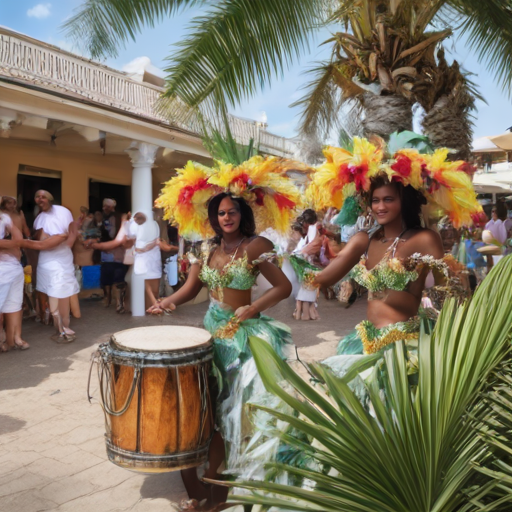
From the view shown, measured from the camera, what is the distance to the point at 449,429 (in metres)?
1.45

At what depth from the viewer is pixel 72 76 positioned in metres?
9.38

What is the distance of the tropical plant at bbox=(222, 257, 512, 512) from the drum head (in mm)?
1450

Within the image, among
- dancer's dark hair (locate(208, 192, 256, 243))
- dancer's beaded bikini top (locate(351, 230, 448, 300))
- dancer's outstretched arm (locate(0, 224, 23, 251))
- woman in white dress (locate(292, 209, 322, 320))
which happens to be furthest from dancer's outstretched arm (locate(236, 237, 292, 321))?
woman in white dress (locate(292, 209, 322, 320))

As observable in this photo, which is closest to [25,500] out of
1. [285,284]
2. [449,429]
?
[285,284]

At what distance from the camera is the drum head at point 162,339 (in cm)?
305

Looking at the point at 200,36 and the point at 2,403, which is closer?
the point at 2,403

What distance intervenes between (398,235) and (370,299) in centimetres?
41

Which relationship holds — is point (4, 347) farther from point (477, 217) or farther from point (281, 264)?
point (477, 217)

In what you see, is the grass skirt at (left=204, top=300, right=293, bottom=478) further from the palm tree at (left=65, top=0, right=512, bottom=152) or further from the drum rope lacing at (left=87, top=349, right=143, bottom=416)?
the palm tree at (left=65, top=0, right=512, bottom=152)

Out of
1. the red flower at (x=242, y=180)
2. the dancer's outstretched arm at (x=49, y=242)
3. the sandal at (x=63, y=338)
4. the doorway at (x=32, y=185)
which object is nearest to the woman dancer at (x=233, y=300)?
the red flower at (x=242, y=180)

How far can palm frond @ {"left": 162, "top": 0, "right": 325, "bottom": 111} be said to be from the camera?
610 centimetres

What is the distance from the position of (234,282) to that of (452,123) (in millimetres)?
6533

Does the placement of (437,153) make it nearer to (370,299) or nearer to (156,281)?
(370,299)

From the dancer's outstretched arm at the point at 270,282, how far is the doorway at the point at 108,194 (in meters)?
9.34
